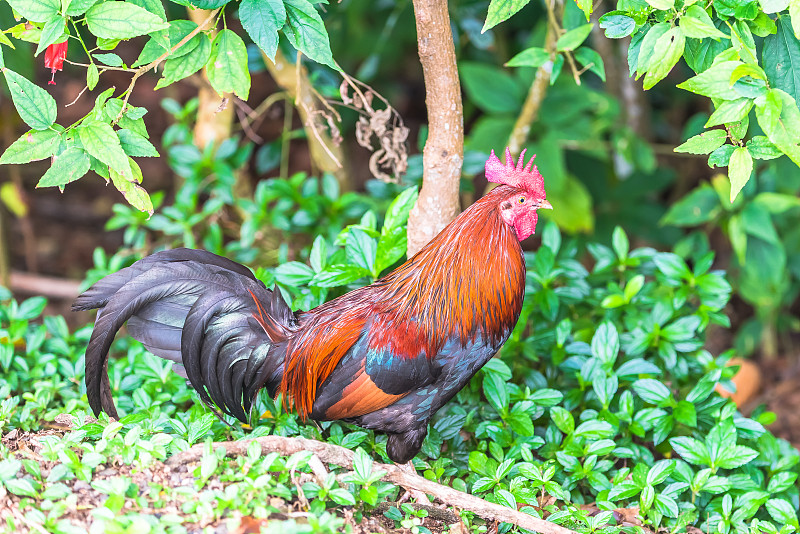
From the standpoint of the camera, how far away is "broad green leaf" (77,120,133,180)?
6.39 feet

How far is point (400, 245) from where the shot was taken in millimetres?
2930

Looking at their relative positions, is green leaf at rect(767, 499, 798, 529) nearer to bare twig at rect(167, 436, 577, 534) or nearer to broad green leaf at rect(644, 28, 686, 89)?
bare twig at rect(167, 436, 577, 534)

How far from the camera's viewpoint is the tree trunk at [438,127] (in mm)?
2490

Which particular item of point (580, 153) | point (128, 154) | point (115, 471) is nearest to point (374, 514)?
point (115, 471)

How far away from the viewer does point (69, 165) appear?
201 cm

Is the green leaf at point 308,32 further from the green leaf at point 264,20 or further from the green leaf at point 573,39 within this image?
the green leaf at point 573,39

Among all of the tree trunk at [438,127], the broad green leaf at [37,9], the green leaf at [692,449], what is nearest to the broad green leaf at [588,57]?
the tree trunk at [438,127]

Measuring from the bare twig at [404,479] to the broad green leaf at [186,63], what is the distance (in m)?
1.14

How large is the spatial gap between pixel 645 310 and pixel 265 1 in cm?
239

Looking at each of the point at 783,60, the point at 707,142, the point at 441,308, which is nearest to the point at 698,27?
the point at 707,142

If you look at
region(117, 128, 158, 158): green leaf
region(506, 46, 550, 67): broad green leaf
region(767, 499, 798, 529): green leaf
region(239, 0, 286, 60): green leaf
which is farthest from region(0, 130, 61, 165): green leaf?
region(767, 499, 798, 529): green leaf

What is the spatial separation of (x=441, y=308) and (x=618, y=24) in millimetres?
1058

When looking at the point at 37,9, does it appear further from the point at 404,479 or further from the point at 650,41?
the point at 404,479

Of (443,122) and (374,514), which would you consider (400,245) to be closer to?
(443,122)
